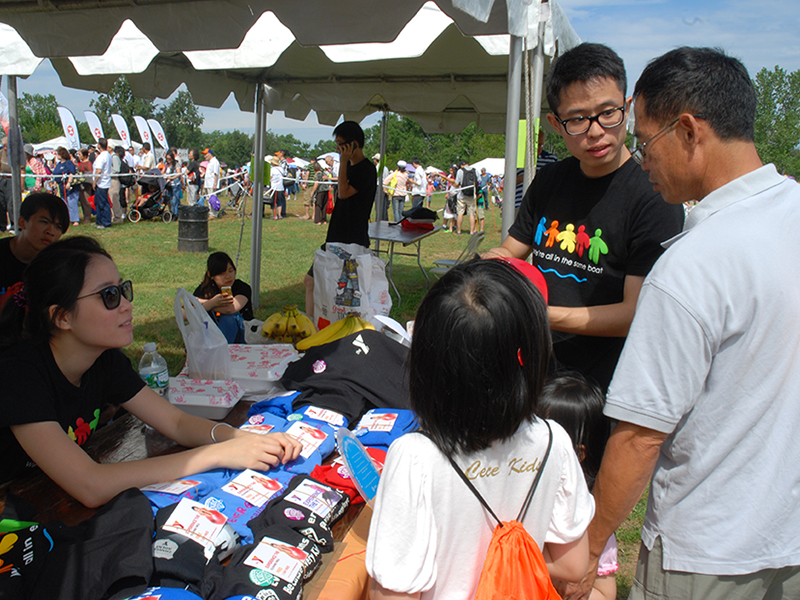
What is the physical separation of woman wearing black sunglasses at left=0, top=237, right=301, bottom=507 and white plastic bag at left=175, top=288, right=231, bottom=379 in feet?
2.80

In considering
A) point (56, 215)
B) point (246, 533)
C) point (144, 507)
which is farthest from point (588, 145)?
point (56, 215)

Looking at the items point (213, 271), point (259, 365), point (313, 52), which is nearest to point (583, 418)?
point (259, 365)

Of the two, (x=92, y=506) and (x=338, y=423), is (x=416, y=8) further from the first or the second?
(x=92, y=506)

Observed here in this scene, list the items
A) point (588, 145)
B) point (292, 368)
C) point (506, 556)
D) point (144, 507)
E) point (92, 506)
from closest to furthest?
point (506, 556) < point (144, 507) < point (92, 506) < point (588, 145) < point (292, 368)

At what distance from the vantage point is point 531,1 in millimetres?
2795

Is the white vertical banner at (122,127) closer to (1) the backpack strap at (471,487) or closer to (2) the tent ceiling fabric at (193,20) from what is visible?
(2) the tent ceiling fabric at (193,20)

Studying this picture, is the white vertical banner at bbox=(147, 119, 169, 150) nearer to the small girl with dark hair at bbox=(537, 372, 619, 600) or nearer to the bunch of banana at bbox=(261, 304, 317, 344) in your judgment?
the bunch of banana at bbox=(261, 304, 317, 344)

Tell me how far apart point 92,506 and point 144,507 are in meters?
0.27

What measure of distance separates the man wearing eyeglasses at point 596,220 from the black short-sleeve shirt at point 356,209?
3.09m

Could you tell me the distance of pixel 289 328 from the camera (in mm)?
3957

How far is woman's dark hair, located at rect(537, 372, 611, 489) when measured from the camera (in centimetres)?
166

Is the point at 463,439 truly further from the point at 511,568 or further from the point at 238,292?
the point at 238,292

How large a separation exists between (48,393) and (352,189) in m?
3.59

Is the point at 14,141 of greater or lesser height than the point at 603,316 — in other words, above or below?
above
